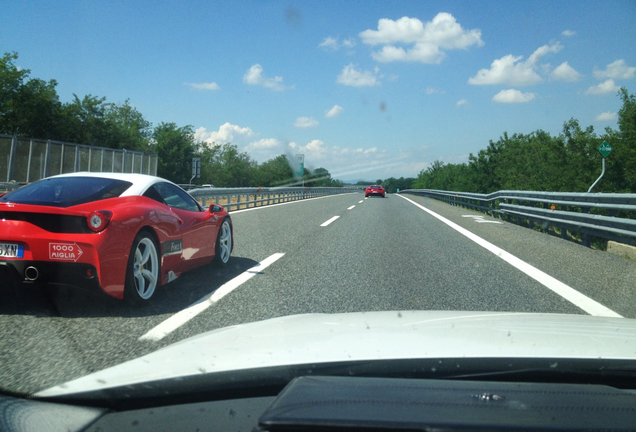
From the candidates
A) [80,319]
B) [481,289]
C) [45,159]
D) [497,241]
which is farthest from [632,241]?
[45,159]

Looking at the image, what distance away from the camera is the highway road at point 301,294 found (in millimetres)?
3490

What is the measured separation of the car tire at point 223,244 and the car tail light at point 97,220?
2.54 metres

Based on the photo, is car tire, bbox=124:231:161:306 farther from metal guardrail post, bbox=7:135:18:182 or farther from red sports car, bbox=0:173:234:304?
metal guardrail post, bbox=7:135:18:182

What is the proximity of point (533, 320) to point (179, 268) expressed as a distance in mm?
3845

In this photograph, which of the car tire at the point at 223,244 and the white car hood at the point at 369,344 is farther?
the car tire at the point at 223,244

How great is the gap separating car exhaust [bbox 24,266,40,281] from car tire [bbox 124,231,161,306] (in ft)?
2.29

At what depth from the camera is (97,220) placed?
4.14m

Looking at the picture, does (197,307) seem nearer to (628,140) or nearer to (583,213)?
(583,213)

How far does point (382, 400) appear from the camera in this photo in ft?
4.91

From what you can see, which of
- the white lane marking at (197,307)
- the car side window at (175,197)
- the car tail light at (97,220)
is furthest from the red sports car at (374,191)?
the car tail light at (97,220)

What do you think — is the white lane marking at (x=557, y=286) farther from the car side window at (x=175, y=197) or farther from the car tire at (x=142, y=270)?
the car side window at (x=175, y=197)

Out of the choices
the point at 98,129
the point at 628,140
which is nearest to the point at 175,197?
the point at 628,140

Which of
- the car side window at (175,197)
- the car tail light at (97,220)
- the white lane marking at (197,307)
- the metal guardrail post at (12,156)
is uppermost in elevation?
the metal guardrail post at (12,156)

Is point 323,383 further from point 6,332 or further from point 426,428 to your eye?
point 6,332
